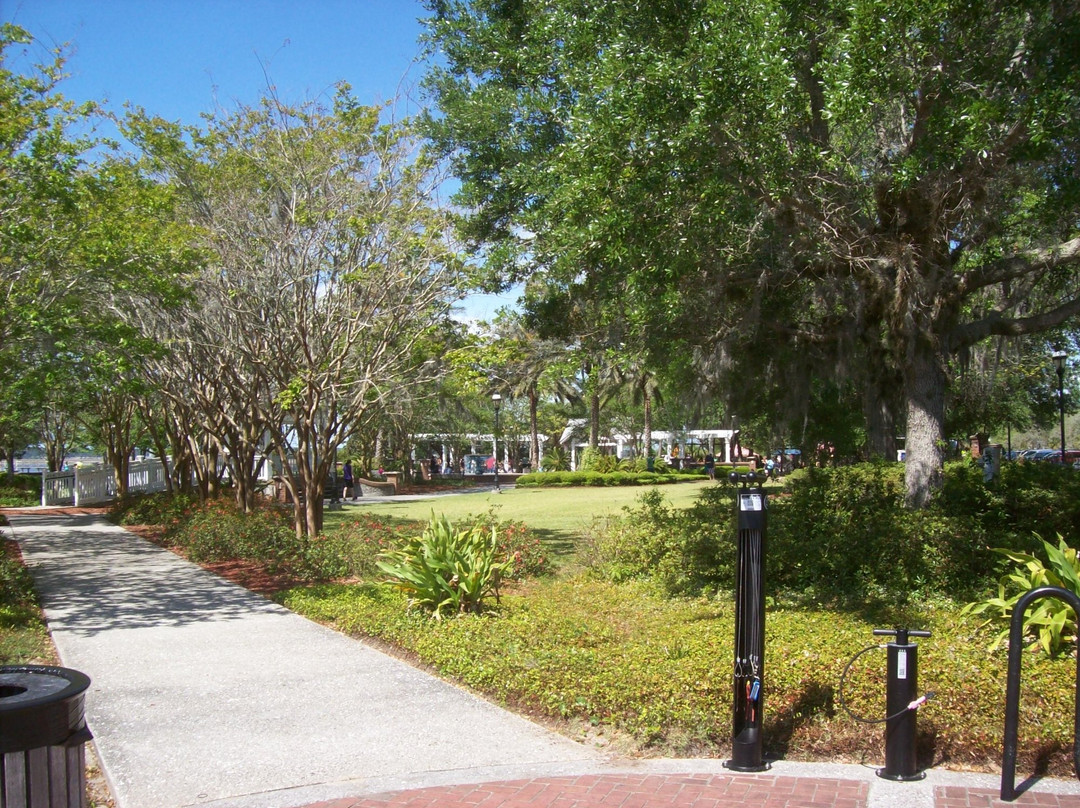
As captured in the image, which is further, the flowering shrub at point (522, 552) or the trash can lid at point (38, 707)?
the flowering shrub at point (522, 552)

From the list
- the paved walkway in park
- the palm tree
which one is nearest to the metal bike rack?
the paved walkway in park

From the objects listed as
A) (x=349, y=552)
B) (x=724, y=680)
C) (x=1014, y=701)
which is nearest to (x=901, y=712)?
(x=1014, y=701)

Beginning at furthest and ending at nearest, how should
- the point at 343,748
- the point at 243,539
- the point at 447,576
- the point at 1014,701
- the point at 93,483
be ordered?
the point at 93,483, the point at 243,539, the point at 447,576, the point at 343,748, the point at 1014,701

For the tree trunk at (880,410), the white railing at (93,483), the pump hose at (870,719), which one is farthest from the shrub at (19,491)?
the pump hose at (870,719)

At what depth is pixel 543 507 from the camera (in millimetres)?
26828

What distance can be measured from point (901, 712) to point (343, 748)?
317 centimetres

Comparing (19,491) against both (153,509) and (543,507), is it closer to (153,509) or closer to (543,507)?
(153,509)

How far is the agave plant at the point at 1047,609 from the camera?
609 cm

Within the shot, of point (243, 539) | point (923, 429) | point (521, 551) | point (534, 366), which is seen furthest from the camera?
point (534, 366)

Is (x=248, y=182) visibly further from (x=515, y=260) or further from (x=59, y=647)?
(x=59, y=647)

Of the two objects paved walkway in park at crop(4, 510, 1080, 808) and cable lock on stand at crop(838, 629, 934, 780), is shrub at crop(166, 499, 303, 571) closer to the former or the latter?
paved walkway in park at crop(4, 510, 1080, 808)

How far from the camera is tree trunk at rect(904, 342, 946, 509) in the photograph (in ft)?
36.3

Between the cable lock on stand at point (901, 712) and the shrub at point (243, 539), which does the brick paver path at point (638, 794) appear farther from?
the shrub at point (243, 539)

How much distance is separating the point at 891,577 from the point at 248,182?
11.1m
